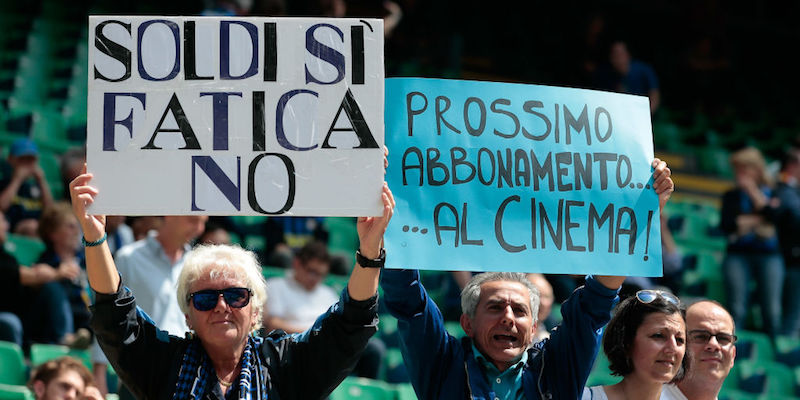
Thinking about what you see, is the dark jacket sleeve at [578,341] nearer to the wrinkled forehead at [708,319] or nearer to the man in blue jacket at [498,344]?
the man in blue jacket at [498,344]

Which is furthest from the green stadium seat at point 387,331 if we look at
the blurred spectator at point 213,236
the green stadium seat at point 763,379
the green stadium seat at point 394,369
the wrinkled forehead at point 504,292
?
the wrinkled forehead at point 504,292

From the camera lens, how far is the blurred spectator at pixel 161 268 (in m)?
4.52

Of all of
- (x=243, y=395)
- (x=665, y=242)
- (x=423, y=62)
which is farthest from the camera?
(x=423, y=62)

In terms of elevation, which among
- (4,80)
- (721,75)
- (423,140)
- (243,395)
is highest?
(721,75)

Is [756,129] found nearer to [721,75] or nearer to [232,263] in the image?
[721,75]

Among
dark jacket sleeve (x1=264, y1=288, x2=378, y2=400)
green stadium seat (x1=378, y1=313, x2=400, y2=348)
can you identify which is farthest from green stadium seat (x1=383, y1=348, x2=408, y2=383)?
dark jacket sleeve (x1=264, y1=288, x2=378, y2=400)

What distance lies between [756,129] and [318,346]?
1141cm

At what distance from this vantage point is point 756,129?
537 inches

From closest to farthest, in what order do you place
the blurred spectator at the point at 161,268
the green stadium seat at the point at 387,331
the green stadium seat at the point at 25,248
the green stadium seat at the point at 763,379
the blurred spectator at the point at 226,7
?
the blurred spectator at the point at 161,268, the green stadium seat at the point at 25,248, the green stadium seat at the point at 387,331, the green stadium seat at the point at 763,379, the blurred spectator at the point at 226,7

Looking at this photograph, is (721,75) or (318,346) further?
(721,75)

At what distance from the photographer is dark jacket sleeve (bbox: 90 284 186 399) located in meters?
2.99

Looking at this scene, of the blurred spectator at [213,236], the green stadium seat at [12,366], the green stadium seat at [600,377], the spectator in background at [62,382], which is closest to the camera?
the spectator in background at [62,382]

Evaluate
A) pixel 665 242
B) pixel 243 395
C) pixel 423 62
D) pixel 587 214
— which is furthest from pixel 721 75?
pixel 243 395

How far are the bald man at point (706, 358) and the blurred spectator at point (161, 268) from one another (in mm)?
1846
